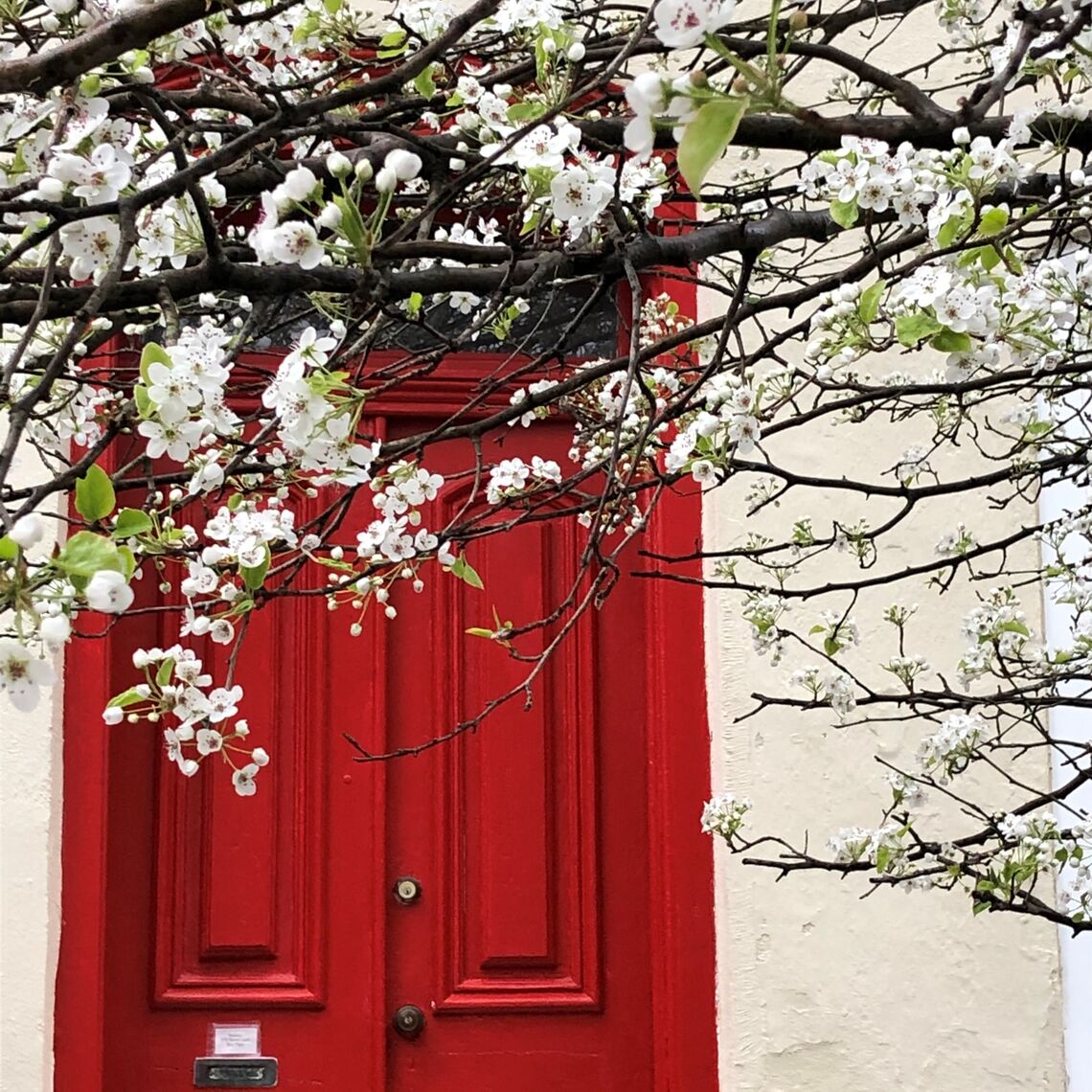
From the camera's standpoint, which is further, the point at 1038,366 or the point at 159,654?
the point at 1038,366

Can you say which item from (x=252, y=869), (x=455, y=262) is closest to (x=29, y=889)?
(x=252, y=869)

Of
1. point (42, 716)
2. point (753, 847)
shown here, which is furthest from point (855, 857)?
point (42, 716)

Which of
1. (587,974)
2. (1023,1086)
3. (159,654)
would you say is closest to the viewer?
(159,654)

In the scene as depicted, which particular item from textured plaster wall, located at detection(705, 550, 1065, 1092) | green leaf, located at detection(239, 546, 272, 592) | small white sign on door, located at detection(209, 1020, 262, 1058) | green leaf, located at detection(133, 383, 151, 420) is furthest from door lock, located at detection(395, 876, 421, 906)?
green leaf, located at detection(133, 383, 151, 420)

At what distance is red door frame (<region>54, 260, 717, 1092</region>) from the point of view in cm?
292

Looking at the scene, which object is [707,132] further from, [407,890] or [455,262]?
[407,890]

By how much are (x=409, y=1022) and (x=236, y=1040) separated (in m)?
0.44

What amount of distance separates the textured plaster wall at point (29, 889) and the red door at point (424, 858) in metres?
0.06

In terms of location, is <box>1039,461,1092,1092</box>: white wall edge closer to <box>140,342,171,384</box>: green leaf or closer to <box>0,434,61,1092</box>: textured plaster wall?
<box>140,342,171,384</box>: green leaf

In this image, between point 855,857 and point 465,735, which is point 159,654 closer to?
point 855,857

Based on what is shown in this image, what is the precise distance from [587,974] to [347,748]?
0.85m

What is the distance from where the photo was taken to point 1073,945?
2893 mm

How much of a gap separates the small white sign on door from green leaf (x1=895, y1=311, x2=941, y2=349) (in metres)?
2.55

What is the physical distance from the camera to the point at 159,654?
156 cm
